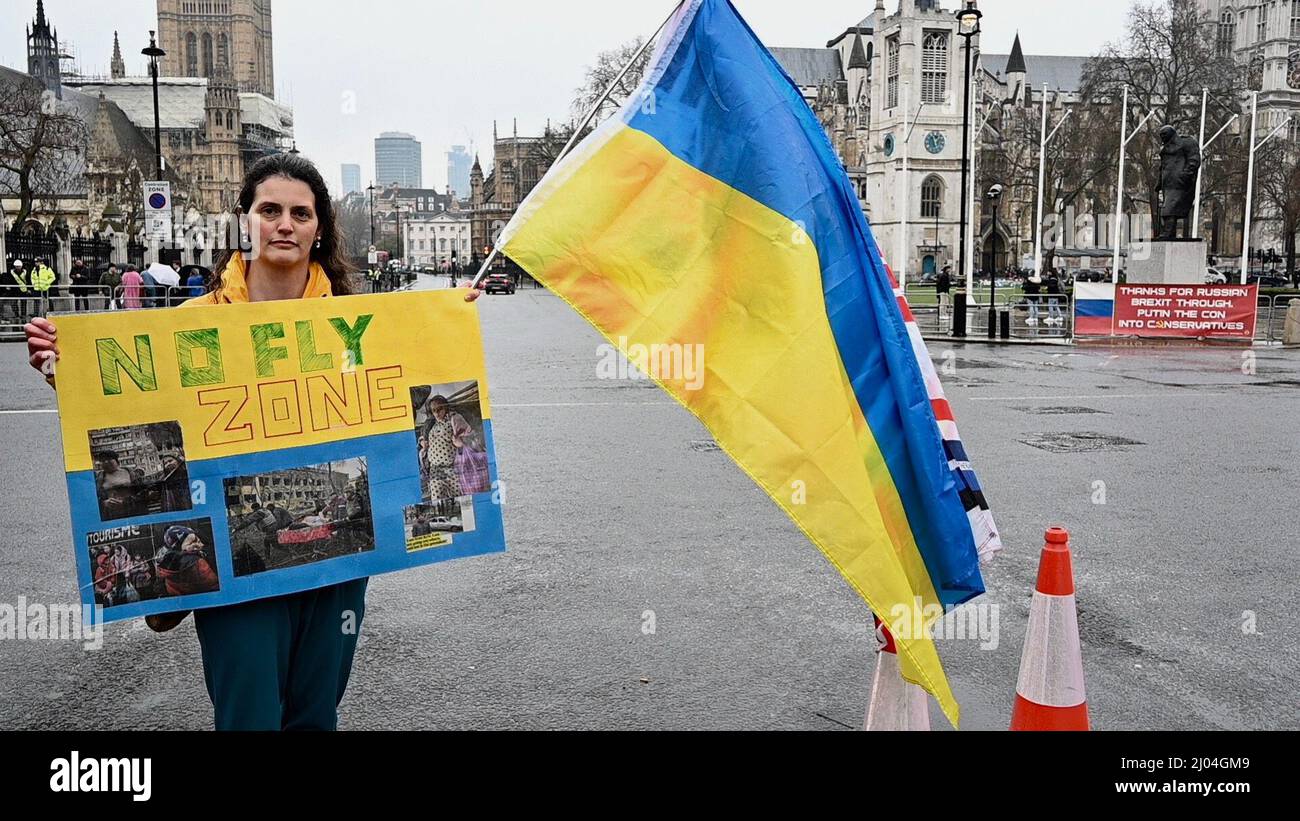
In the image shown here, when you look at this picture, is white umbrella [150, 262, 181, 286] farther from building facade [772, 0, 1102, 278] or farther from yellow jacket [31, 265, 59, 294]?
building facade [772, 0, 1102, 278]

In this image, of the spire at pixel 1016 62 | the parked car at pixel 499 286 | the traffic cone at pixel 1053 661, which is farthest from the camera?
the spire at pixel 1016 62

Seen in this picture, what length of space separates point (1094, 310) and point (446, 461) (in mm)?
27117

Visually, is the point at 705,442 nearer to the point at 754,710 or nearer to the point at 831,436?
the point at 754,710

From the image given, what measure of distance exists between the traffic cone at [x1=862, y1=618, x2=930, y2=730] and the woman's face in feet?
7.46

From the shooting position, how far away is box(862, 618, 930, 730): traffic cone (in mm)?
3879

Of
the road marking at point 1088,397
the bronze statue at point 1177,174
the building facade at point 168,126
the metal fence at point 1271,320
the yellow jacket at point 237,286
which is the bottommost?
the road marking at point 1088,397

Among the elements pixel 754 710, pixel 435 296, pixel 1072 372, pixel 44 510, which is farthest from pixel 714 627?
pixel 1072 372

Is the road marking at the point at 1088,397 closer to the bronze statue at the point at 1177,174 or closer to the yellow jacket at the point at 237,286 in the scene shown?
the yellow jacket at the point at 237,286

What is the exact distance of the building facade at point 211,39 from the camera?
13900cm

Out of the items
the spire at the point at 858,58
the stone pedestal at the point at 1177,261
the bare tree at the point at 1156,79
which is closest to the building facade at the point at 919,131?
the spire at the point at 858,58

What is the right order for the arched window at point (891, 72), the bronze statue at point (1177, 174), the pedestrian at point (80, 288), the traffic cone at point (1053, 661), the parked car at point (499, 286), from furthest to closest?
1. the arched window at point (891, 72)
2. the parked car at point (499, 286)
3. the bronze statue at point (1177, 174)
4. the pedestrian at point (80, 288)
5. the traffic cone at point (1053, 661)

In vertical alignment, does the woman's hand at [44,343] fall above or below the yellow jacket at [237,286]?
below

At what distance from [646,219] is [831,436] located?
2.84ft

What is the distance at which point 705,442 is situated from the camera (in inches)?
450
